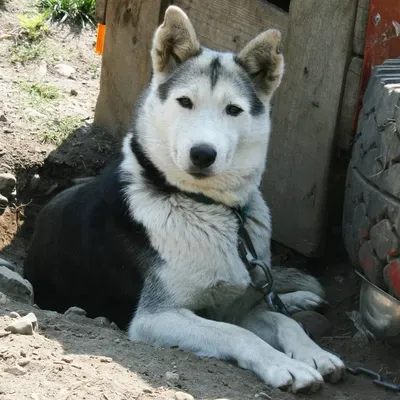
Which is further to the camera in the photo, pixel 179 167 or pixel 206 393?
pixel 179 167

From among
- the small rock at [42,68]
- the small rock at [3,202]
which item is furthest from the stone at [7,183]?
the small rock at [42,68]

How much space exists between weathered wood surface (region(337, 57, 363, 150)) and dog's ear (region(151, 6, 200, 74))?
110 centimetres

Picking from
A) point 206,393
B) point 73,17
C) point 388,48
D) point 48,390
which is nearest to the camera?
point 48,390

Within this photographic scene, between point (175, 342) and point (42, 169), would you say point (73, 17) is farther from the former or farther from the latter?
point (175, 342)

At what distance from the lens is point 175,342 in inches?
165

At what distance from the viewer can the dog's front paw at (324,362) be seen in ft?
13.1

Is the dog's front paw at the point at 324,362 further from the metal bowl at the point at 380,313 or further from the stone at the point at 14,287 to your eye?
the stone at the point at 14,287

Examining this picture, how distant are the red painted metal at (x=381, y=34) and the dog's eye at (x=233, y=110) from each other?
1075 millimetres

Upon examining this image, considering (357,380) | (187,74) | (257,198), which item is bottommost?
(357,380)

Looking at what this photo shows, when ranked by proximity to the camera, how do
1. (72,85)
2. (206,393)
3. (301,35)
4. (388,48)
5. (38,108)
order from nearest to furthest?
1. (206,393)
2. (388,48)
3. (301,35)
4. (38,108)
5. (72,85)

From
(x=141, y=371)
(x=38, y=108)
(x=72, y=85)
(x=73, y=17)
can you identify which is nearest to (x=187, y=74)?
(x=141, y=371)

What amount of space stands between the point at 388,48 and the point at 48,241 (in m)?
2.29

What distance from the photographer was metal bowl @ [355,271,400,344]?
4.12 meters

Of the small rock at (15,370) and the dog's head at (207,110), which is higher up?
the dog's head at (207,110)
